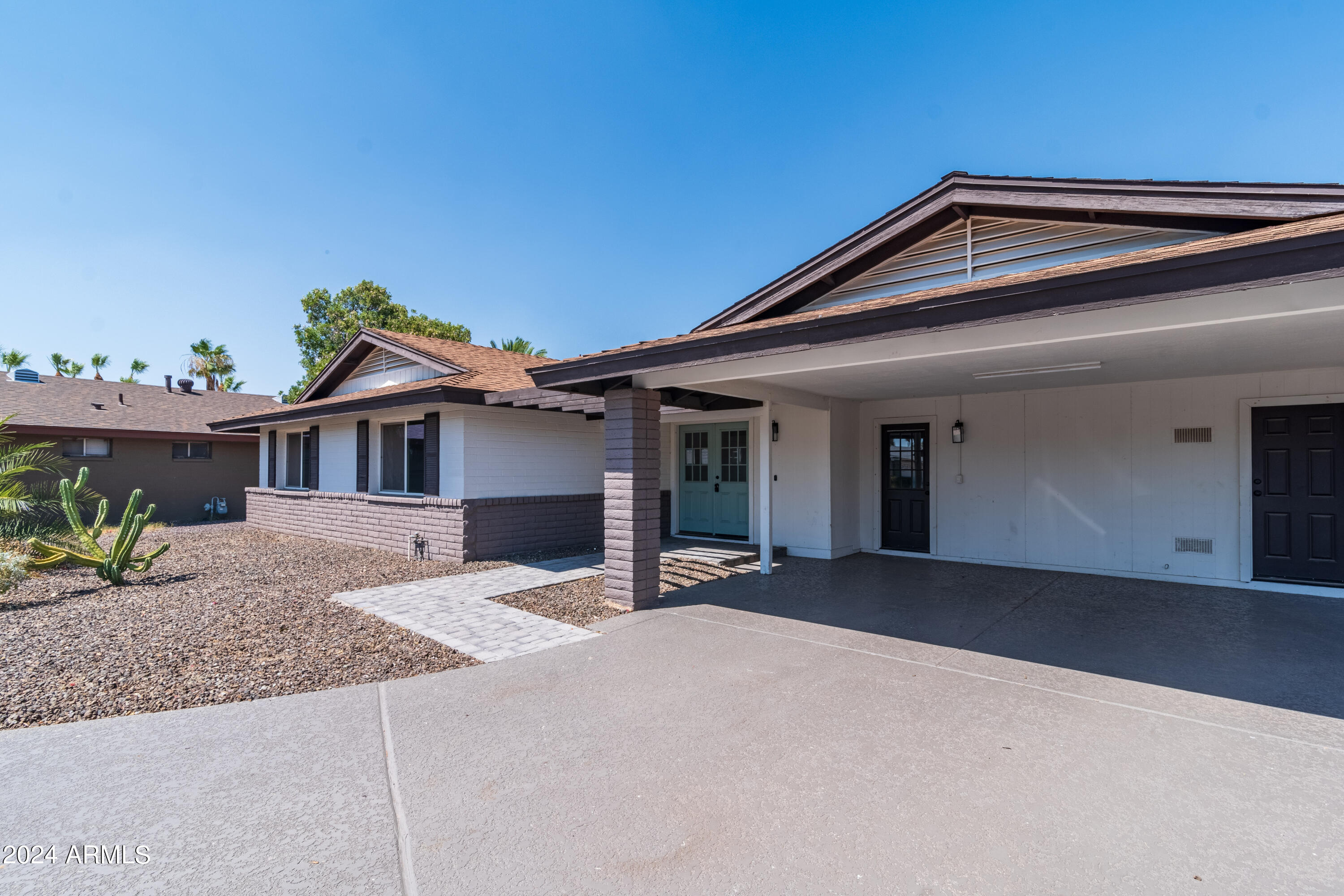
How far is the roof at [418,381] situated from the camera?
9102mm

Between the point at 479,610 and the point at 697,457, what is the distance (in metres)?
5.78

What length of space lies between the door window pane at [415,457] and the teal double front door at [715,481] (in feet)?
15.8

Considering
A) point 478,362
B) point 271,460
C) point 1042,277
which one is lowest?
point 271,460

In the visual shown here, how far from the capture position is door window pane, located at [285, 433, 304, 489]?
1438 cm

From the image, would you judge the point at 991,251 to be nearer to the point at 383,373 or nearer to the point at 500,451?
the point at 500,451

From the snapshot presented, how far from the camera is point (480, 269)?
1956 centimetres

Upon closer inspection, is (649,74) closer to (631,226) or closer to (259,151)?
(631,226)

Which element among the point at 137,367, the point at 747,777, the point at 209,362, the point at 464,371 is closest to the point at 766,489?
the point at 747,777

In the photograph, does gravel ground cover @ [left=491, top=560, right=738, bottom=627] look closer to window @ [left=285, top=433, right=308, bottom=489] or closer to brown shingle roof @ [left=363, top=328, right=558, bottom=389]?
brown shingle roof @ [left=363, top=328, right=558, bottom=389]

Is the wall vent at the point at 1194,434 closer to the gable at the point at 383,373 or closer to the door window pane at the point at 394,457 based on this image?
the gable at the point at 383,373

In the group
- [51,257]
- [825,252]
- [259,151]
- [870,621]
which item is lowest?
[870,621]

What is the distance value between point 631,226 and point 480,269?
213 inches

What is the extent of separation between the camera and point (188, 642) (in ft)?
16.4

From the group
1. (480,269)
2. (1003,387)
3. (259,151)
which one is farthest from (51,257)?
(1003,387)
